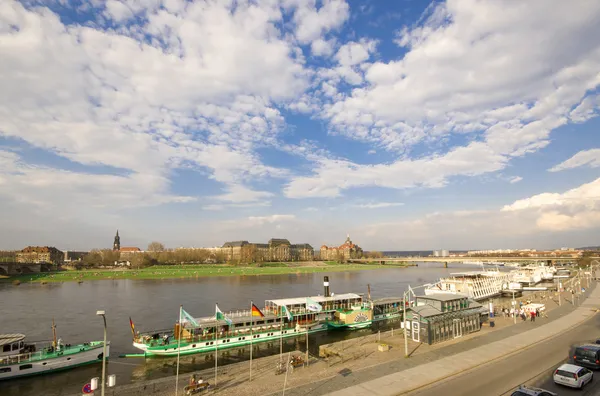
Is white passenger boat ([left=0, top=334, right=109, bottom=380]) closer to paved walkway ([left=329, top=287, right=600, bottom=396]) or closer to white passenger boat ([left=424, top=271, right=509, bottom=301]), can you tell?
paved walkway ([left=329, top=287, right=600, bottom=396])

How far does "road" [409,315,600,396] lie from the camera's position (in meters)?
22.8

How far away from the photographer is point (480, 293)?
9119 cm

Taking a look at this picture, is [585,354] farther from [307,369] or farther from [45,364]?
[45,364]

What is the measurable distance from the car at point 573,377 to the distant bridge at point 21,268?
194161 mm

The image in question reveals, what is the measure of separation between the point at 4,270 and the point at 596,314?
660 ft

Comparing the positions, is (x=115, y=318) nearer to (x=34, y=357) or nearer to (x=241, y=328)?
(x=34, y=357)

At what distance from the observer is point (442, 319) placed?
122 ft

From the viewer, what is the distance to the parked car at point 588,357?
25.8 metres

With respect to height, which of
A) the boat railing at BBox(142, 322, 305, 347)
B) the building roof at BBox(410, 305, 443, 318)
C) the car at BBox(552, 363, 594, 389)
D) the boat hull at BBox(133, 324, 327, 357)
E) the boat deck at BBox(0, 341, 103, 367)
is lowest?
the boat hull at BBox(133, 324, 327, 357)

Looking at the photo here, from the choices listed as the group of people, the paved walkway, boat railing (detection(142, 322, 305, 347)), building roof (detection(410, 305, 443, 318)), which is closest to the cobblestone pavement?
the paved walkway

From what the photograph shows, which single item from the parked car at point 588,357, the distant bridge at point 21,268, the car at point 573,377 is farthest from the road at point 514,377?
the distant bridge at point 21,268

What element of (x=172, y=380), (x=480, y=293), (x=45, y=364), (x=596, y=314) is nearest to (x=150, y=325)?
(x=45, y=364)

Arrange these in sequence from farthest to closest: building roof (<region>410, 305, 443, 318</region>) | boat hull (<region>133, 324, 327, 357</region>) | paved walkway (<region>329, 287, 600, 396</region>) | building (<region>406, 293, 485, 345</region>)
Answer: boat hull (<region>133, 324, 327, 357</region>) < building roof (<region>410, 305, 443, 318</region>) < building (<region>406, 293, 485, 345</region>) < paved walkway (<region>329, 287, 600, 396</region>)

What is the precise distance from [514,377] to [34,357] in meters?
45.8
